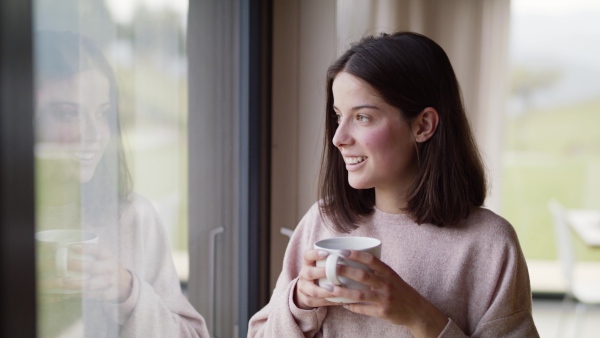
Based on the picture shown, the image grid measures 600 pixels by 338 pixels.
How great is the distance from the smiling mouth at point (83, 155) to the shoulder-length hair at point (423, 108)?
536 millimetres

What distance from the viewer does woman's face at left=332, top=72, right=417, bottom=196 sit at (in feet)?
3.61

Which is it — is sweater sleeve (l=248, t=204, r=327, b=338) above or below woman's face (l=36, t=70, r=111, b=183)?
below

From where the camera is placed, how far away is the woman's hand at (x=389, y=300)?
916mm

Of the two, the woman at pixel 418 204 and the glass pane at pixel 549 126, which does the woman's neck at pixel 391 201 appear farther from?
the glass pane at pixel 549 126

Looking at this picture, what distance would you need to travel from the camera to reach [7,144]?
608 mm

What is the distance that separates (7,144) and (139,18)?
40 centimetres

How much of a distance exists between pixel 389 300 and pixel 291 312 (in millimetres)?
220

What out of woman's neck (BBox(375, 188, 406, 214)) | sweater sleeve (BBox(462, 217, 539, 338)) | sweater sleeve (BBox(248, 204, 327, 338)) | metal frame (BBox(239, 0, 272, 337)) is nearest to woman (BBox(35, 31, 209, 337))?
sweater sleeve (BBox(248, 204, 327, 338))

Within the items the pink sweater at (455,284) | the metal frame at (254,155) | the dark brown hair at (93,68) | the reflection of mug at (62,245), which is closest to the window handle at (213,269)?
the metal frame at (254,155)

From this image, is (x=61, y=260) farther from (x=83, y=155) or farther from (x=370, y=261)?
(x=370, y=261)

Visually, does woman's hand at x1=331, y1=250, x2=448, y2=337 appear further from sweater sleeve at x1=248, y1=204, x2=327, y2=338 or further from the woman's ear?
the woman's ear

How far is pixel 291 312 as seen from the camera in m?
1.09

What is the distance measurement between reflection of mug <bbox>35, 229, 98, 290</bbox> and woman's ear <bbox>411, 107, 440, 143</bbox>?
65 centimetres

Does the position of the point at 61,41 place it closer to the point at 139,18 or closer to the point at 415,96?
the point at 139,18
